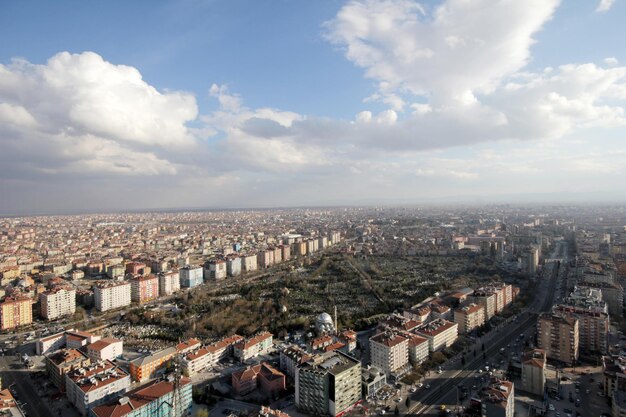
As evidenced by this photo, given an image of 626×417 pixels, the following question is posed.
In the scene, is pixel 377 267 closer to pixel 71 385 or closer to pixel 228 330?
pixel 228 330

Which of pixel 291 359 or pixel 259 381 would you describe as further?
pixel 291 359

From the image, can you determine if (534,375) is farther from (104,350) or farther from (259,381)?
(104,350)

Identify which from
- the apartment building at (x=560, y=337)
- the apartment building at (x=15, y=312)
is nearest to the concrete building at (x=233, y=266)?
the apartment building at (x=15, y=312)

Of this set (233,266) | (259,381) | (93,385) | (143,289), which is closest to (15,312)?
(143,289)

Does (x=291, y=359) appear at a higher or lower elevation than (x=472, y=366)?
higher

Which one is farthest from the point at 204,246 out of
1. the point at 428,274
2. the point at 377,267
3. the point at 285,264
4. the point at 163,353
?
the point at 163,353
